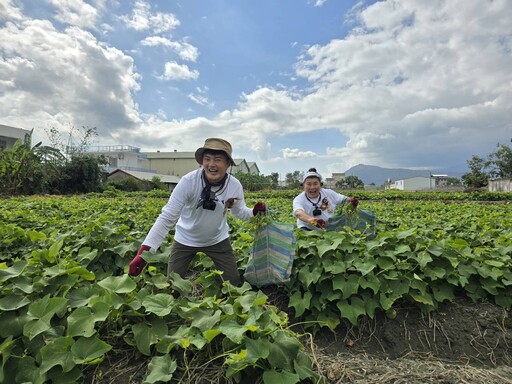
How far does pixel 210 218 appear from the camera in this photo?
10.5ft

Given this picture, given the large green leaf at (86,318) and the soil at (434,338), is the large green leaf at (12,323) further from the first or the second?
the soil at (434,338)

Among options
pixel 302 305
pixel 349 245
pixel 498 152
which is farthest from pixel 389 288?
pixel 498 152

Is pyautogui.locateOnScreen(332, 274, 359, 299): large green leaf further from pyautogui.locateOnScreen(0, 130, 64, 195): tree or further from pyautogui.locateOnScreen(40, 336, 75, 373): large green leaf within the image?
pyautogui.locateOnScreen(0, 130, 64, 195): tree

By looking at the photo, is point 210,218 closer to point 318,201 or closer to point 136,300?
point 136,300

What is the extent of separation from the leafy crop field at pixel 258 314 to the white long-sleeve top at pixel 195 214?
303 mm

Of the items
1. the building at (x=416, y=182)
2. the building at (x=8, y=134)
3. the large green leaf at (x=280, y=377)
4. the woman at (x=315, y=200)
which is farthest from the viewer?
the building at (x=416, y=182)

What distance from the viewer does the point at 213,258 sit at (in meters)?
3.34

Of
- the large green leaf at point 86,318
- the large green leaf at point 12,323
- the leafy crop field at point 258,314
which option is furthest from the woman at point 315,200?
the large green leaf at point 12,323

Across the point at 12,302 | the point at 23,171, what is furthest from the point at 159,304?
the point at 23,171

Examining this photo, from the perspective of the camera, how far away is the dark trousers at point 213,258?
327 centimetres

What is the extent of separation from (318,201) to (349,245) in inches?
67.7

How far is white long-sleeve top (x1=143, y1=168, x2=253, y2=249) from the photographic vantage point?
3010 millimetres

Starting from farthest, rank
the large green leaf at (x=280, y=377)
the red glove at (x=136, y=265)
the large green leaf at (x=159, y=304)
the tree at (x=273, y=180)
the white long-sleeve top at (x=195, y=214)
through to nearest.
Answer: the tree at (x=273, y=180)
the white long-sleeve top at (x=195, y=214)
the red glove at (x=136, y=265)
the large green leaf at (x=159, y=304)
the large green leaf at (x=280, y=377)

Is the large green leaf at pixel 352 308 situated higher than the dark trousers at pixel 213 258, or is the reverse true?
the dark trousers at pixel 213 258
